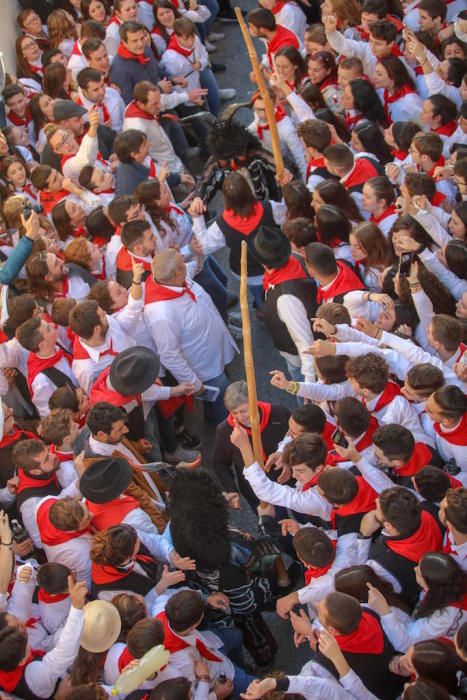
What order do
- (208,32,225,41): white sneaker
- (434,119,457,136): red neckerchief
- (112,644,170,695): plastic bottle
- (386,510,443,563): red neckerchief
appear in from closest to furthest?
1. (112,644,170,695): plastic bottle
2. (386,510,443,563): red neckerchief
3. (434,119,457,136): red neckerchief
4. (208,32,225,41): white sneaker

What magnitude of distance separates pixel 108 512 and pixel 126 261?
186cm

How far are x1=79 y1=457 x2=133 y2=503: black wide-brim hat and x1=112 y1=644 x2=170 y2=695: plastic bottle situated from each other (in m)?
0.98

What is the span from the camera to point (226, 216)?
5.77 metres

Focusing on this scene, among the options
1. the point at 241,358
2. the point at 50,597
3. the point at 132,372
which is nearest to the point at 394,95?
the point at 241,358

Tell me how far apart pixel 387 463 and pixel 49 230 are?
3.04m

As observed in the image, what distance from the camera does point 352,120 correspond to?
678cm

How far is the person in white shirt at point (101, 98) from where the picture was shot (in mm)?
7220

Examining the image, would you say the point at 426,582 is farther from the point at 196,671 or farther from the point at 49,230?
the point at 49,230

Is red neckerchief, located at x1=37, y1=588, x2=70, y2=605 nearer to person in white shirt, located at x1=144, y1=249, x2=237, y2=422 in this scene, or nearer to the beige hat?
the beige hat

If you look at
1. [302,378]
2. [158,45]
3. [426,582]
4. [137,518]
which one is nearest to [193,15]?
[158,45]

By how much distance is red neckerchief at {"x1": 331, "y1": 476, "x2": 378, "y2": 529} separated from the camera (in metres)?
4.16

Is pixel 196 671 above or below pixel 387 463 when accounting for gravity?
below

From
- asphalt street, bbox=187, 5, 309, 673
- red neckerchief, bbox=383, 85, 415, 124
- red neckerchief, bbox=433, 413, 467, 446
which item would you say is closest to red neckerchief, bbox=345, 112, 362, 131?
red neckerchief, bbox=383, 85, 415, 124

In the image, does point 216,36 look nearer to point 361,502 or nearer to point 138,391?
point 138,391
